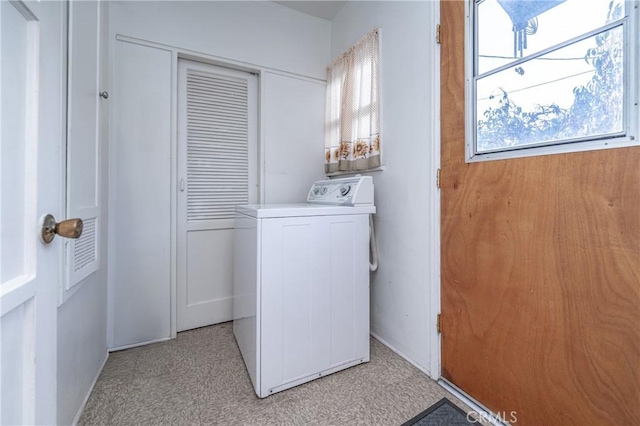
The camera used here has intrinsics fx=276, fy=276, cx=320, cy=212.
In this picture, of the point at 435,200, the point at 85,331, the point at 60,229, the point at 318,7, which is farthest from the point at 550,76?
the point at 85,331

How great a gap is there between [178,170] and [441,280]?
6.54 feet

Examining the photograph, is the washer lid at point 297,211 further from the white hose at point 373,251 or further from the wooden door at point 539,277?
the wooden door at point 539,277

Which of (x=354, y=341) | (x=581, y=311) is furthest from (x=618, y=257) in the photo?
(x=354, y=341)

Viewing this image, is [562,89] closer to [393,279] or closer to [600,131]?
[600,131]

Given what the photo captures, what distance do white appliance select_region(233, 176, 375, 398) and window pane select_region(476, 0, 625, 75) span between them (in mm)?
892

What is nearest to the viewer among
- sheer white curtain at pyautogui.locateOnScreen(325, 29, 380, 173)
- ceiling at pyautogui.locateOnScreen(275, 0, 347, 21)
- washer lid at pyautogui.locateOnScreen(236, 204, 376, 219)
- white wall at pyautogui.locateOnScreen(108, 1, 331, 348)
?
washer lid at pyautogui.locateOnScreen(236, 204, 376, 219)

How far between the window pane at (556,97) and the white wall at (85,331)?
2.03 meters

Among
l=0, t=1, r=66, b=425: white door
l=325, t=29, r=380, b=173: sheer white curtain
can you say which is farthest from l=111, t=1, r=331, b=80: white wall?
l=0, t=1, r=66, b=425: white door

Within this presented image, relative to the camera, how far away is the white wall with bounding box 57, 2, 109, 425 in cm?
115

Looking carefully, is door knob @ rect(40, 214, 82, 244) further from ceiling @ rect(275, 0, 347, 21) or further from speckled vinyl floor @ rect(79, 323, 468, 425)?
ceiling @ rect(275, 0, 347, 21)

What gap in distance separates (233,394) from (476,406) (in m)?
1.22

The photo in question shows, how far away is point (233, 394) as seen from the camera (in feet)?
4.76

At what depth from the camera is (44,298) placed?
59 centimetres

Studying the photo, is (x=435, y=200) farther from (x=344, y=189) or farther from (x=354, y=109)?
(x=354, y=109)
